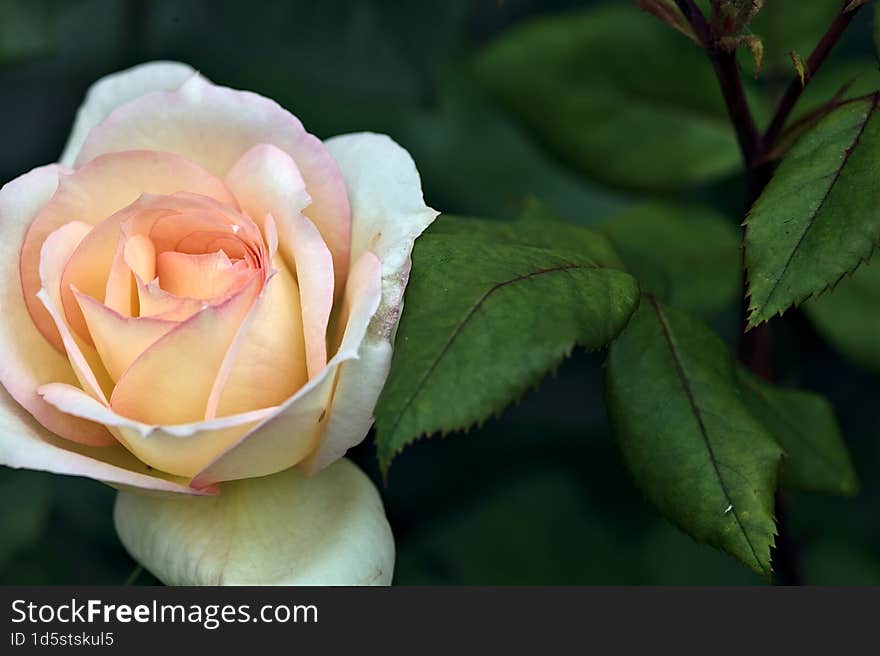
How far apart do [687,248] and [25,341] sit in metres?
0.61

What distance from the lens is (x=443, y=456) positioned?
1126mm

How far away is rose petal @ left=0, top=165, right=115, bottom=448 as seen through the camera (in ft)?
1.91

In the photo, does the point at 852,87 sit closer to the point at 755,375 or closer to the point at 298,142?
the point at 755,375

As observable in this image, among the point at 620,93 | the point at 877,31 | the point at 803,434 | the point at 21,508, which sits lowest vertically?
the point at 21,508

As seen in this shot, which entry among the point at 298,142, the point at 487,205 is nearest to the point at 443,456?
the point at 487,205

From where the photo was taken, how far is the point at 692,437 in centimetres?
61

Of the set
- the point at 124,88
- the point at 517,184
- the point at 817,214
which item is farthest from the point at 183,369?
the point at 517,184

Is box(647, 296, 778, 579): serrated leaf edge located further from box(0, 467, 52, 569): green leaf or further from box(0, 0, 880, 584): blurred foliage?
box(0, 467, 52, 569): green leaf

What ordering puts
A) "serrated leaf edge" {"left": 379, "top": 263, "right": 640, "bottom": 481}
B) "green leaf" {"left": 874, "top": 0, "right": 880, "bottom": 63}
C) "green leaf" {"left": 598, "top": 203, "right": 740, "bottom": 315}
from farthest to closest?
1. "green leaf" {"left": 598, "top": 203, "right": 740, "bottom": 315}
2. "green leaf" {"left": 874, "top": 0, "right": 880, "bottom": 63}
3. "serrated leaf edge" {"left": 379, "top": 263, "right": 640, "bottom": 481}

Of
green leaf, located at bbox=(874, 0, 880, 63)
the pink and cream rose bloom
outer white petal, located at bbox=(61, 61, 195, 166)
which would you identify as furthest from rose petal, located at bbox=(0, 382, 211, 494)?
green leaf, located at bbox=(874, 0, 880, 63)

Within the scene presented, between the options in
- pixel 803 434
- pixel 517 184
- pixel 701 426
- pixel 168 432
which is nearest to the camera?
pixel 168 432

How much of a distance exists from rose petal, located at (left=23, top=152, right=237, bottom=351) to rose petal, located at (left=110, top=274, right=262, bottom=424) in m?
0.08

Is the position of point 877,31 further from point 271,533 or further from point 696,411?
point 271,533

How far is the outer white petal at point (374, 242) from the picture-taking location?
541 millimetres
